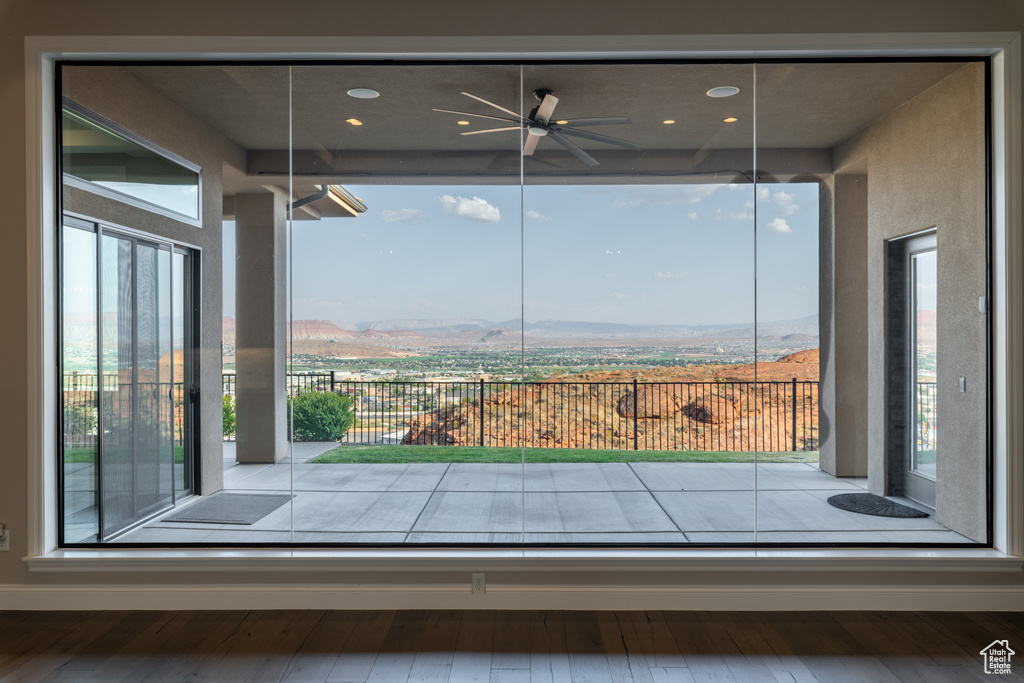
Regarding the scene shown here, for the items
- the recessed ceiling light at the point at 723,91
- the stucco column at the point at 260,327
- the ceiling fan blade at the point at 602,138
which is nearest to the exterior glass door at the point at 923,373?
the recessed ceiling light at the point at 723,91

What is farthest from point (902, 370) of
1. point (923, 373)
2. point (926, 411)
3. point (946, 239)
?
point (946, 239)

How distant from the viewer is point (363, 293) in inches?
118

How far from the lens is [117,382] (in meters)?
3.13

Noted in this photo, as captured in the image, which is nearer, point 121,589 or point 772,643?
point 772,643

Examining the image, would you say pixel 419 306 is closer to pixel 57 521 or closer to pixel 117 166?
pixel 117 166

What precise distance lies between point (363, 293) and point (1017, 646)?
3.43m

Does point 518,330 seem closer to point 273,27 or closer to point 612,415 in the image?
point 612,415

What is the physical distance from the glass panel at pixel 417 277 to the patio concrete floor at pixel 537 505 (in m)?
0.01

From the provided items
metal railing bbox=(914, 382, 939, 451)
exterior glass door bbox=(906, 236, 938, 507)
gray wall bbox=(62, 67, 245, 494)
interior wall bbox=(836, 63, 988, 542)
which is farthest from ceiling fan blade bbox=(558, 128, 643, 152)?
metal railing bbox=(914, 382, 939, 451)

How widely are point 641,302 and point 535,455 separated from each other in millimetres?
973

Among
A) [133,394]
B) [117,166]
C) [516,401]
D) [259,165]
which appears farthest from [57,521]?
[516,401]

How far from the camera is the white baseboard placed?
2.89 metres

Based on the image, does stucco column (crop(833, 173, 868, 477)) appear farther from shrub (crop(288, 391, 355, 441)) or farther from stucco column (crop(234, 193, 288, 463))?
stucco column (crop(234, 193, 288, 463))

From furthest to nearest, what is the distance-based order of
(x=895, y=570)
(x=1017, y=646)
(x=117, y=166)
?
(x=117, y=166), (x=895, y=570), (x=1017, y=646)
